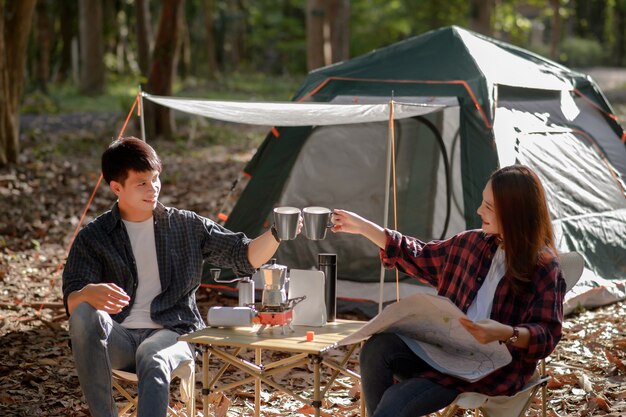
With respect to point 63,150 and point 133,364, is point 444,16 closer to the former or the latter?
point 63,150

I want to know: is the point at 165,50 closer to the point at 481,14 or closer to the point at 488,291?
the point at 481,14

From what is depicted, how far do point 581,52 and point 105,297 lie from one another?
112ft

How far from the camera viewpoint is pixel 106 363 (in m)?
2.98

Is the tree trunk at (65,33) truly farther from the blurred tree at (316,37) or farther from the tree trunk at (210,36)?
the blurred tree at (316,37)

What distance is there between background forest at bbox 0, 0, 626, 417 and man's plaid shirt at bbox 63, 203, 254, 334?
0.83 metres

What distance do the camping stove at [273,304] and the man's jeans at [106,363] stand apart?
0.30 m

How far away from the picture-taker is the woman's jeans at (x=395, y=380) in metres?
2.73

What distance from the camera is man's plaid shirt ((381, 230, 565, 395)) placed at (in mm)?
2734

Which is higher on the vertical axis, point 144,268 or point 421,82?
point 421,82

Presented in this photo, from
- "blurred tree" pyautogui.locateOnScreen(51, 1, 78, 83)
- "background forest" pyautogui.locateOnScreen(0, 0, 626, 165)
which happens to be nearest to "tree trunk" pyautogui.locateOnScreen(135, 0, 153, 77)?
"background forest" pyautogui.locateOnScreen(0, 0, 626, 165)

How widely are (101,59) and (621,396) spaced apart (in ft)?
59.5

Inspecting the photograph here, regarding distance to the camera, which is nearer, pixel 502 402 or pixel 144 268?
pixel 502 402

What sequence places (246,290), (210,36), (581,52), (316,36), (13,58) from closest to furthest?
(246,290), (13,58), (316,36), (210,36), (581,52)

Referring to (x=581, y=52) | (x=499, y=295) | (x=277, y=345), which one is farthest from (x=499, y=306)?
(x=581, y=52)
